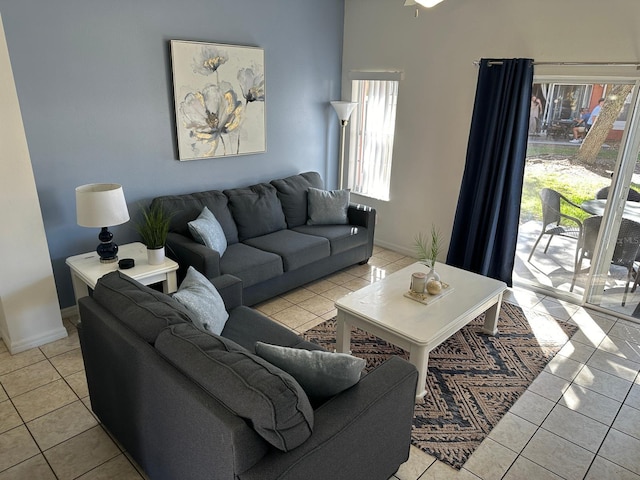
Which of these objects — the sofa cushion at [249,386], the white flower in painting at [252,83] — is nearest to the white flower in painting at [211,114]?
the white flower in painting at [252,83]

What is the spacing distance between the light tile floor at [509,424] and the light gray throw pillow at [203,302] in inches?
31.7

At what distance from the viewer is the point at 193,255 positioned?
11.5 feet

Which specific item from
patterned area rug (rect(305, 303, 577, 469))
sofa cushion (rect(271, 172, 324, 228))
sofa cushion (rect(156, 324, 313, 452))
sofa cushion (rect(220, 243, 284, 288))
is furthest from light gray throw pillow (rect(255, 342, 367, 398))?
sofa cushion (rect(271, 172, 324, 228))

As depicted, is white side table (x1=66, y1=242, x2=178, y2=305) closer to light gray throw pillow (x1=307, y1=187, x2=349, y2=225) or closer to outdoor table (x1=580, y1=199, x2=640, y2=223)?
light gray throw pillow (x1=307, y1=187, x2=349, y2=225)

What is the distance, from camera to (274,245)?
412 cm

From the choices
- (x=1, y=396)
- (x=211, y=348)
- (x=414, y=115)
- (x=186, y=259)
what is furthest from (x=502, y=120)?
(x=1, y=396)

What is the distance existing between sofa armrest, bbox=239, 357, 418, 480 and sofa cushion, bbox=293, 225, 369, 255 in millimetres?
2395

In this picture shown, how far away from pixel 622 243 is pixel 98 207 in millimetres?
4193

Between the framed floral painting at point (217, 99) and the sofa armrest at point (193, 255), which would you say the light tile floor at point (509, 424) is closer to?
the sofa armrest at point (193, 255)

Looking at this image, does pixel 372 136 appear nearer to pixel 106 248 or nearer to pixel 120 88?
pixel 120 88

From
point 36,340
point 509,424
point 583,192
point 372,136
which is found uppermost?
point 372,136

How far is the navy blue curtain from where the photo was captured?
13.0 feet

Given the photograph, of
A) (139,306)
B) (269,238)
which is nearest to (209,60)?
(269,238)

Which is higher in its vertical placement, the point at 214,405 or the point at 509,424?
the point at 214,405
